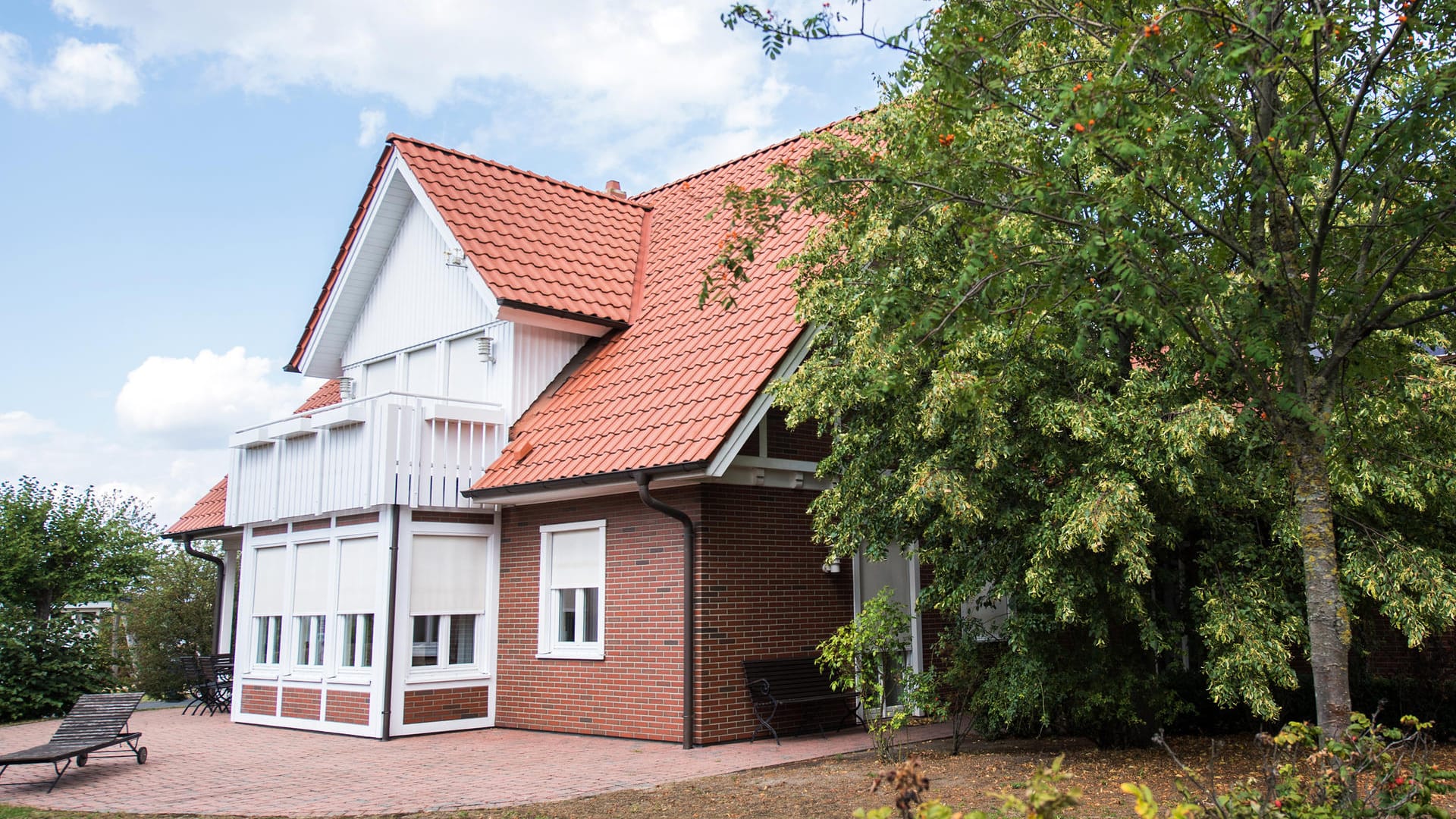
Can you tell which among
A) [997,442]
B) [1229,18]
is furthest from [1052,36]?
[997,442]

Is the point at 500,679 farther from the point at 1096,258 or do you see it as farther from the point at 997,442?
the point at 1096,258

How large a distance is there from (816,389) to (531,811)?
451cm

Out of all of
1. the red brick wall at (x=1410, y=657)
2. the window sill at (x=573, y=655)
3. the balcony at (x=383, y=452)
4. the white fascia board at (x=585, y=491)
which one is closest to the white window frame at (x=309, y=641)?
the balcony at (x=383, y=452)

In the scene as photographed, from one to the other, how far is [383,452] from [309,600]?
3.05 m

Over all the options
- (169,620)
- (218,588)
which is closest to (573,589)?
(218,588)

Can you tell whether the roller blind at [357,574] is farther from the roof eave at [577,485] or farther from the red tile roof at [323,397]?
the red tile roof at [323,397]

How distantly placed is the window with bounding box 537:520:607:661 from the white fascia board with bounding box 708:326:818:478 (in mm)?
2357

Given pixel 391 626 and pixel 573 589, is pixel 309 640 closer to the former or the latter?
pixel 391 626

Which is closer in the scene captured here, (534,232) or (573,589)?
(573,589)

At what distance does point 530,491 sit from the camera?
1398 cm

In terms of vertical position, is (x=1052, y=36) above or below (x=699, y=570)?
above

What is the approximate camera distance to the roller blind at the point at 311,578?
15602 millimetres

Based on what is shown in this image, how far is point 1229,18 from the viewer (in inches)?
241

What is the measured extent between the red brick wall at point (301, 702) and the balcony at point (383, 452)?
7.88 ft
